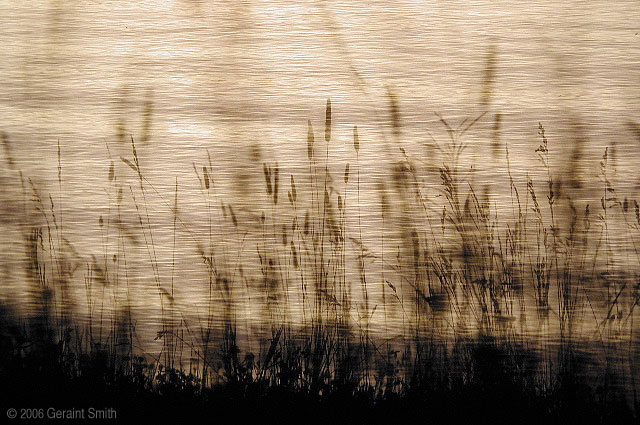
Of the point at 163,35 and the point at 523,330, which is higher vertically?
the point at 163,35

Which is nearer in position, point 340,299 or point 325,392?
point 325,392

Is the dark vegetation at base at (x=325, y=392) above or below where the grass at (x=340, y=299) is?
below

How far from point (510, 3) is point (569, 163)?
0.51 meters

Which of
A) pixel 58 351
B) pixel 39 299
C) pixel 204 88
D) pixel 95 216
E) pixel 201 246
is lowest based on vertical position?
pixel 58 351

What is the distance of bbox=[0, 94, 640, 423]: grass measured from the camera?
4.84 feet

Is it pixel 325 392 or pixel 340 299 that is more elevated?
pixel 340 299

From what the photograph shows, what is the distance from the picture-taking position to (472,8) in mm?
1615

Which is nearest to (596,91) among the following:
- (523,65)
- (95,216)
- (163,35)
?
(523,65)

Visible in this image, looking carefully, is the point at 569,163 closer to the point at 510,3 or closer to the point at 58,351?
the point at 510,3

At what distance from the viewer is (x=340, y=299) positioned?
5.13ft

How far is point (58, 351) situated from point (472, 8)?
5.15 ft

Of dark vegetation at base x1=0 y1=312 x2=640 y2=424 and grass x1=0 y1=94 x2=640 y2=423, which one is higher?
grass x1=0 y1=94 x2=640 y2=423

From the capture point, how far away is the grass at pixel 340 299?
58.1 inches

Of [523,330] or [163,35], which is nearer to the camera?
[523,330]
